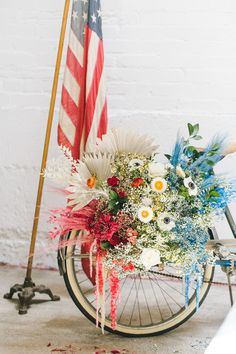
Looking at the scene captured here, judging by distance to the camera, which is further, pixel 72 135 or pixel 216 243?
pixel 72 135

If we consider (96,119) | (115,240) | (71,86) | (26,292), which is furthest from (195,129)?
(26,292)

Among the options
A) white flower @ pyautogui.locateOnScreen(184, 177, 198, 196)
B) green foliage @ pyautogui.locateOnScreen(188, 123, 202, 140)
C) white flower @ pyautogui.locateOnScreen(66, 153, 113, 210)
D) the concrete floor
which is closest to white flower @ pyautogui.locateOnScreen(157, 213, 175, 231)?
white flower @ pyautogui.locateOnScreen(184, 177, 198, 196)

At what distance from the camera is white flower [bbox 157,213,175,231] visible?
6.86ft

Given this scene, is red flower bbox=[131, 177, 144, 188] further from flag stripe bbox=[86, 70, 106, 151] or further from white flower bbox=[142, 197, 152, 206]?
flag stripe bbox=[86, 70, 106, 151]

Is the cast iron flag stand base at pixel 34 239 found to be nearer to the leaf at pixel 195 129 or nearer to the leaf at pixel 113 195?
the leaf at pixel 113 195

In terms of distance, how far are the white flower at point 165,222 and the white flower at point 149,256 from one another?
89 mm

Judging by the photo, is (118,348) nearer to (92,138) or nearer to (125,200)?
(125,200)

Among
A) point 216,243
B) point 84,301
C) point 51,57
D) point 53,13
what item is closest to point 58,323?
point 84,301

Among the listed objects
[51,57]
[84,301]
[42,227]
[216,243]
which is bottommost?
[84,301]

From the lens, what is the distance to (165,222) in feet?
6.88

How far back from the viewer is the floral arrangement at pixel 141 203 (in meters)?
2.12

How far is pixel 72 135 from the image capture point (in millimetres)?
3082

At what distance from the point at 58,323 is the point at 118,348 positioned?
Result: 0.40 m

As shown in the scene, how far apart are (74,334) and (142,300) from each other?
58cm
